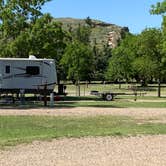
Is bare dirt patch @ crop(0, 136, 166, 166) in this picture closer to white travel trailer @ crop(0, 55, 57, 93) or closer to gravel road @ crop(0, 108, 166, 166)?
gravel road @ crop(0, 108, 166, 166)

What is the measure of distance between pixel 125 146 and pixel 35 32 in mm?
27560

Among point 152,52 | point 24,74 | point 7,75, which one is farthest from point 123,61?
point 7,75

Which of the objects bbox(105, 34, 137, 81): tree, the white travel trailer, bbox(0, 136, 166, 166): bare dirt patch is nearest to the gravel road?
bbox(0, 136, 166, 166): bare dirt patch

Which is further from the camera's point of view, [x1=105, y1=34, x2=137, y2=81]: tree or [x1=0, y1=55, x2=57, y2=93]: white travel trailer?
[x1=105, y1=34, x2=137, y2=81]: tree

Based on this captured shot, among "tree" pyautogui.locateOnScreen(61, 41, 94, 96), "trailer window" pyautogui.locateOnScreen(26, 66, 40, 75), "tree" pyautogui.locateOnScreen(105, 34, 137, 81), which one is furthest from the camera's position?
"tree" pyautogui.locateOnScreen(105, 34, 137, 81)

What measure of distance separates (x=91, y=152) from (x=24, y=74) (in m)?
23.2

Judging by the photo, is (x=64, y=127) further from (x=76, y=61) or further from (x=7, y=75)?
(x=76, y=61)

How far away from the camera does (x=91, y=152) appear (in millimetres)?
11469

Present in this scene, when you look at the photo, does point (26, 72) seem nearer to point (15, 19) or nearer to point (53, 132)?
point (15, 19)

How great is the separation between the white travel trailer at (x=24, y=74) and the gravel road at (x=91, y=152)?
20.5 metres

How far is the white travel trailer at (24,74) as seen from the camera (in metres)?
33.9

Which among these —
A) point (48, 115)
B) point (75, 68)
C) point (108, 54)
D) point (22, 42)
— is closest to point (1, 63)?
point (22, 42)

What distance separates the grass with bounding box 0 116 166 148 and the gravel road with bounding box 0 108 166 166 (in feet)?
2.75

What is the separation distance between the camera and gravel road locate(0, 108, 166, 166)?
400 inches
